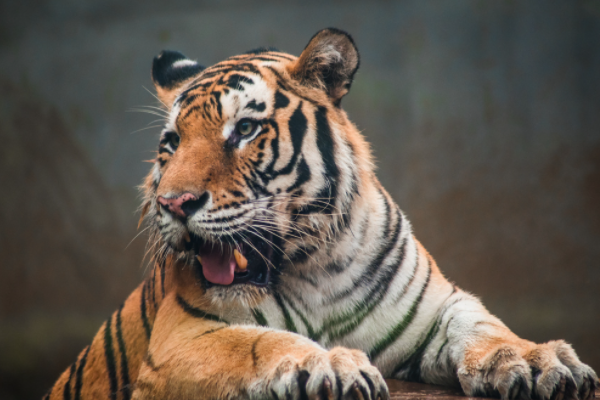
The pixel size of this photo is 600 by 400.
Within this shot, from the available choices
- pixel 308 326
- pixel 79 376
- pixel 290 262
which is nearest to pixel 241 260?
pixel 290 262

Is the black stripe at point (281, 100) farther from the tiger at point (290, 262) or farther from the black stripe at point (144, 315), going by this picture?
the black stripe at point (144, 315)

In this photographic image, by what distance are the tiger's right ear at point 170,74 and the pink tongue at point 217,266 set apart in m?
0.56

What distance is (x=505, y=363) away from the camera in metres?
1.14

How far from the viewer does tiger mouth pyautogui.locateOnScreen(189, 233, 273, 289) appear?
1.27 meters

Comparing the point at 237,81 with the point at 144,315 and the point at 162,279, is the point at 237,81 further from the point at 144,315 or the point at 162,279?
the point at 144,315

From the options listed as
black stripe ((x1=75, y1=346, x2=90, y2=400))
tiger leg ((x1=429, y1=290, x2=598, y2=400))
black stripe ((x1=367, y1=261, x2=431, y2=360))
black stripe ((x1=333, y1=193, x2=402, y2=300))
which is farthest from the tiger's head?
black stripe ((x1=75, y1=346, x2=90, y2=400))

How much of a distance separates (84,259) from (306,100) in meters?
3.26

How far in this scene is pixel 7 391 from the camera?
4.37 metres

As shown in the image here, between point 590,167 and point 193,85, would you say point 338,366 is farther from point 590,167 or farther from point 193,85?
point 590,167

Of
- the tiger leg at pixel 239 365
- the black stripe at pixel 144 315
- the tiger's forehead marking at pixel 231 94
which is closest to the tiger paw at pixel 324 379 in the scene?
the tiger leg at pixel 239 365

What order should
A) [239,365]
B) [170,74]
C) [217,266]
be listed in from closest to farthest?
[239,365], [217,266], [170,74]

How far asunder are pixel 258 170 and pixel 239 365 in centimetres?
47

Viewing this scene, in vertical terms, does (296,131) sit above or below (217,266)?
above

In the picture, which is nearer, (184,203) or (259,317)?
(184,203)
